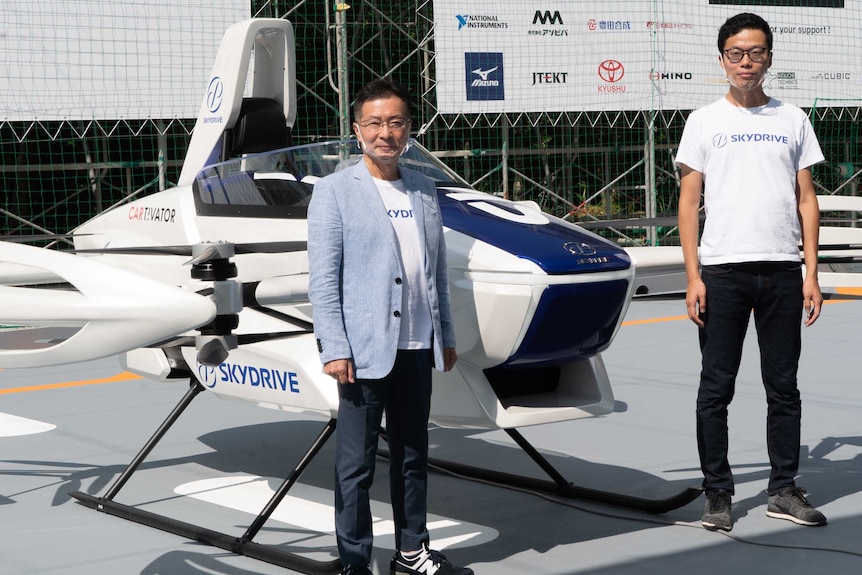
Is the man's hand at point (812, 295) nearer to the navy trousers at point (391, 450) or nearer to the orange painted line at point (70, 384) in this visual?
the navy trousers at point (391, 450)

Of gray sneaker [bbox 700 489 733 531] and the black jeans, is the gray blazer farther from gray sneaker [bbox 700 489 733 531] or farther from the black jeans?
gray sneaker [bbox 700 489 733 531]

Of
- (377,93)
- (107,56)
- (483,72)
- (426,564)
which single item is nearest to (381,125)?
(377,93)

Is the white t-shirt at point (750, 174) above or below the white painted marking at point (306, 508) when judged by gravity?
above

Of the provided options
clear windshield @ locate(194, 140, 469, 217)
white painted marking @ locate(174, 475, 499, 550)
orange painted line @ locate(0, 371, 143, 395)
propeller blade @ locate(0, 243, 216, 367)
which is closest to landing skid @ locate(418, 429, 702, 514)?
white painted marking @ locate(174, 475, 499, 550)

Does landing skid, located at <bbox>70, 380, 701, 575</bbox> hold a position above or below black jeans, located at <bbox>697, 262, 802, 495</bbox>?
below

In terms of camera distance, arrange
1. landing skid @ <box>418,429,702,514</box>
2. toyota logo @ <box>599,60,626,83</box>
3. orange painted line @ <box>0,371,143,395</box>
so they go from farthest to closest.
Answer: toyota logo @ <box>599,60,626,83</box> < orange painted line @ <box>0,371,143,395</box> < landing skid @ <box>418,429,702,514</box>

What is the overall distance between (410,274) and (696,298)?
1.36 metres

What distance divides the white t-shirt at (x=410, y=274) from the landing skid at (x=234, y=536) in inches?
35.5

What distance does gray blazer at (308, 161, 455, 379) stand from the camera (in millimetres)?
3900

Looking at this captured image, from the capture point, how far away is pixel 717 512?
4.75 metres

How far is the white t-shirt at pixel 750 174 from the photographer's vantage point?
4613 mm

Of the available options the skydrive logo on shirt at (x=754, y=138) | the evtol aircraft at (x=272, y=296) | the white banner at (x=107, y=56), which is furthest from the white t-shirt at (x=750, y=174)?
the white banner at (x=107, y=56)

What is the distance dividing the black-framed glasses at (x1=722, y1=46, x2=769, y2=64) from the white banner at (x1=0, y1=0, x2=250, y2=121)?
8801 millimetres

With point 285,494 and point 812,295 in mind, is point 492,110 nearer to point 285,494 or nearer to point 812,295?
point 812,295
